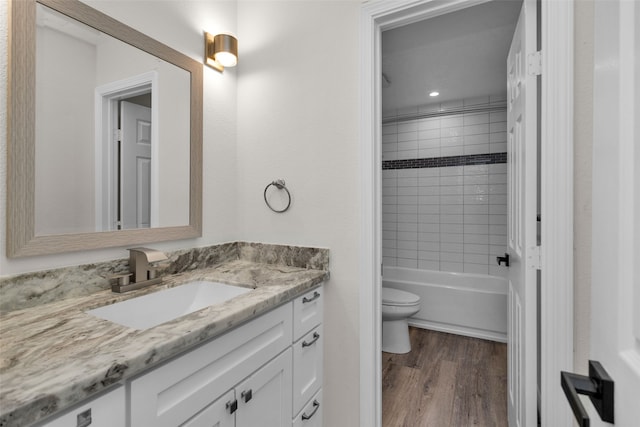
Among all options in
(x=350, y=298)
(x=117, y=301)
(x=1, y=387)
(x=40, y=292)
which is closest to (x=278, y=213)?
(x=350, y=298)

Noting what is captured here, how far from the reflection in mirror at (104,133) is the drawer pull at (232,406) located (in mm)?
800

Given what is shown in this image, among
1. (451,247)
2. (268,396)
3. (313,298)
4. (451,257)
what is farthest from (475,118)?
(268,396)

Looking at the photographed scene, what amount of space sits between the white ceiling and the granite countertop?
1.93 metres

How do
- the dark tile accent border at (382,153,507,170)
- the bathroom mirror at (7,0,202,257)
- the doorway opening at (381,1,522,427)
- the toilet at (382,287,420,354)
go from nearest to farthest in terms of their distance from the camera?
the bathroom mirror at (7,0,202,257) < the doorway opening at (381,1,522,427) < the toilet at (382,287,420,354) < the dark tile accent border at (382,153,507,170)

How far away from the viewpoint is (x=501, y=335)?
280cm

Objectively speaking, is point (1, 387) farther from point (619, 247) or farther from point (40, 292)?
point (619, 247)

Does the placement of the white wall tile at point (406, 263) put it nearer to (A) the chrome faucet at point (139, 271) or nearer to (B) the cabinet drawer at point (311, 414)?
(B) the cabinet drawer at point (311, 414)

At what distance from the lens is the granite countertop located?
53 centimetres

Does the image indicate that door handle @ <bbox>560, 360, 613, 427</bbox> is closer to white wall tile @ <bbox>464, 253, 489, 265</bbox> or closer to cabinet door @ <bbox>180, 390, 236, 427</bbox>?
cabinet door @ <bbox>180, 390, 236, 427</bbox>

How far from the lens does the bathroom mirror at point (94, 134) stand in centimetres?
95

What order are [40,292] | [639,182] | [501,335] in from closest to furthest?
1. [639,182]
2. [40,292]
3. [501,335]

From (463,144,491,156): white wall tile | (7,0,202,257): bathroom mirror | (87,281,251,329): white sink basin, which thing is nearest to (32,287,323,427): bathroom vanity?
(87,281,251,329): white sink basin

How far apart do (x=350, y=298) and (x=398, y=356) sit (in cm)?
138

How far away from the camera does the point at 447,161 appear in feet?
11.3
